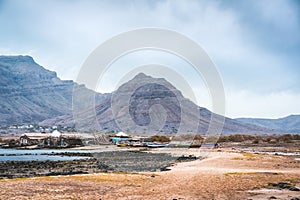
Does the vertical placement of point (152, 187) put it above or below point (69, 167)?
below

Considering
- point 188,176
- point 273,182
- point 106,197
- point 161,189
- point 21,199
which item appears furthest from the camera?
point 188,176

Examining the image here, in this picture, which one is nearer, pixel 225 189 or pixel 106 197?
pixel 106 197

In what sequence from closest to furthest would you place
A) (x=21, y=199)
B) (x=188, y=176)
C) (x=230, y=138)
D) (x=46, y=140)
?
(x=21, y=199) → (x=188, y=176) → (x=46, y=140) → (x=230, y=138)

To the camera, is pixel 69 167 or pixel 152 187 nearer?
pixel 152 187

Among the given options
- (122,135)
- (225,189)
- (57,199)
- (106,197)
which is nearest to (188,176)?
(225,189)

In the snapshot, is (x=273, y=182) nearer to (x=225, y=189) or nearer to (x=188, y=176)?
(x=225, y=189)

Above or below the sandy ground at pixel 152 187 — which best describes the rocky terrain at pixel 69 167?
above

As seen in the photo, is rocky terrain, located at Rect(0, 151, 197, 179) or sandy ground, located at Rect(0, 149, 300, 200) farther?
rocky terrain, located at Rect(0, 151, 197, 179)

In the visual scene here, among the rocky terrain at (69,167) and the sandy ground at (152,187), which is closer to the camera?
the sandy ground at (152,187)

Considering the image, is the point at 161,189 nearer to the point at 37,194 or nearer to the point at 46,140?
the point at 37,194

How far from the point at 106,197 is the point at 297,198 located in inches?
440

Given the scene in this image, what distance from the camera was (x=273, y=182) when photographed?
25531 mm

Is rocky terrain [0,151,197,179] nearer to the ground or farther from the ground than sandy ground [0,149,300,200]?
farther from the ground

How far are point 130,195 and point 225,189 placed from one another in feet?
22.2
